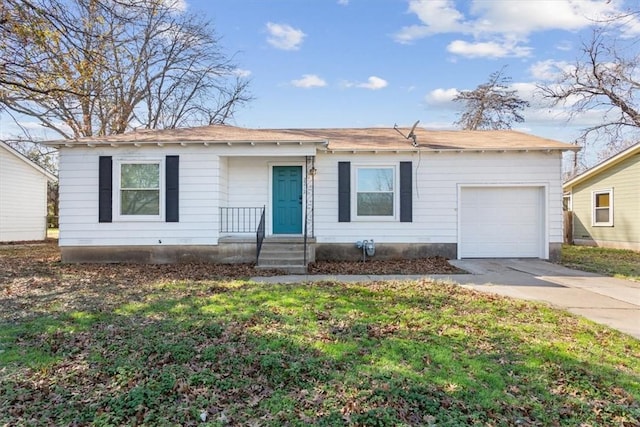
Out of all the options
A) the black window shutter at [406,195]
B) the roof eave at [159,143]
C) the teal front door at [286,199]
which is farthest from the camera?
the teal front door at [286,199]

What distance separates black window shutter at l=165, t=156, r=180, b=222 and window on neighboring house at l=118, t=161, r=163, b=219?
297 mm

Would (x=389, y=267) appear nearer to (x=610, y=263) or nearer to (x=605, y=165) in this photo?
(x=610, y=263)

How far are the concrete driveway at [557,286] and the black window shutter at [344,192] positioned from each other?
2.81 metres

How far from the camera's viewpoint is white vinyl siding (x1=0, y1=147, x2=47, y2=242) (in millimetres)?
→ 15773

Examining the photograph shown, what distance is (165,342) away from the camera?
13.3 ft

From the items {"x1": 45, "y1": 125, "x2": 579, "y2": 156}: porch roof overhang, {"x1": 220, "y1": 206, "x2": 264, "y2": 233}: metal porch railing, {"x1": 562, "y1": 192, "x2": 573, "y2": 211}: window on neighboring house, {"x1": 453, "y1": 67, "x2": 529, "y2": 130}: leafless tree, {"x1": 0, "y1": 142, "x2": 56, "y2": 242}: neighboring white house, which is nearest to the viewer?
{"x1": 45, "y1": 125, "x2": 579, "y2": 156}: porch roof overhang

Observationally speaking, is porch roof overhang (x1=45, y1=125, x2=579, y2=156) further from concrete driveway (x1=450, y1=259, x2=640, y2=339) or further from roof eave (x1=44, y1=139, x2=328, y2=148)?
concrete driveway (x1=450, y1=259, x2=640, y2=339)

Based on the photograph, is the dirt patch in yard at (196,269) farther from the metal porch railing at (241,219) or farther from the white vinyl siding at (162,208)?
the metal porch railing at (241,219)

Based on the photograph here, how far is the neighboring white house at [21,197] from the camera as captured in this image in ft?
51.7

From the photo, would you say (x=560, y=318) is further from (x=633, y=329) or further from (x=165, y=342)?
(x=165, y=342)

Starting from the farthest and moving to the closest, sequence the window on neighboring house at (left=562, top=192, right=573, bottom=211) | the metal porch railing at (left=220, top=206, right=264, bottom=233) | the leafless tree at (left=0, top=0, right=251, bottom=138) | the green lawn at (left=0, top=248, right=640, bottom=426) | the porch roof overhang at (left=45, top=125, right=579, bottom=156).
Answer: the window on neighboring house at (left=562, top=192, right=573, bottom=211), the metal porch railing at (left=220, top=206, right=264, bottom=233), the porch roof overhang at (left=45, top=125, right=579, bottom=156), the leafless tree at (left=0, top=0, right=251, bottom=138), the green lawn at (left=0, top=248, right=640, bottom=426)

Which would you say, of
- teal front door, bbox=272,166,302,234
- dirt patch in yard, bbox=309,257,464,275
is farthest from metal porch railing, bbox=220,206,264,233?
dirt patch in yard, bbox=309,257,464,275

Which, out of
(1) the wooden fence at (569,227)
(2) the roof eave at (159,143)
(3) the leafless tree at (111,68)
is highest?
(3) the leafless tree at (111,68)

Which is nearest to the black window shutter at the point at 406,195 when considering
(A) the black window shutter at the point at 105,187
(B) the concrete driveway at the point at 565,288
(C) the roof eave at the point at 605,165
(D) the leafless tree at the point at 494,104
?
(B) the concrete driveway at the point at 565,288
